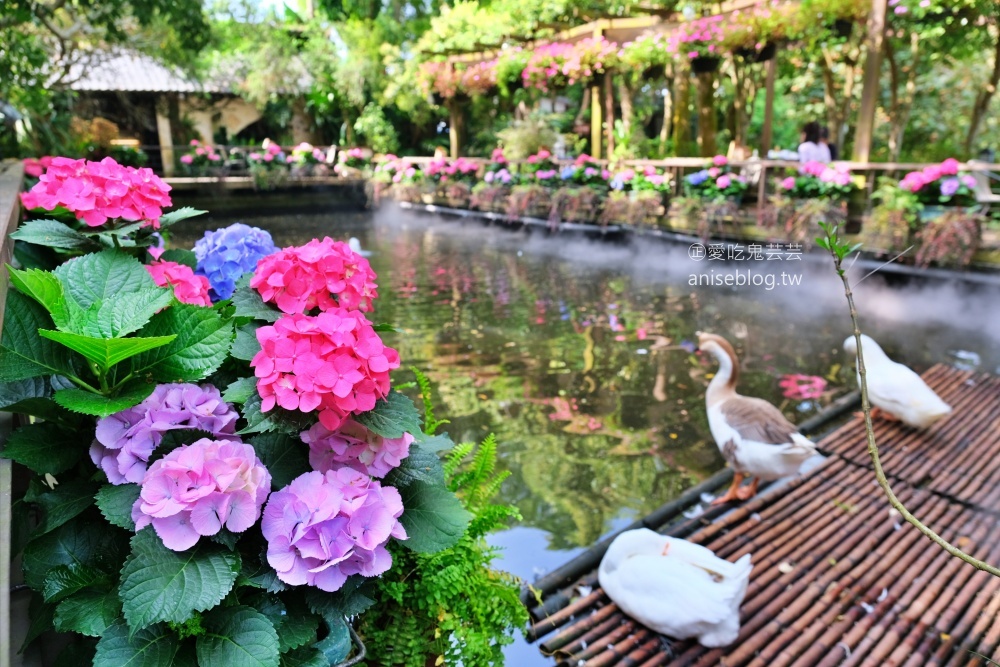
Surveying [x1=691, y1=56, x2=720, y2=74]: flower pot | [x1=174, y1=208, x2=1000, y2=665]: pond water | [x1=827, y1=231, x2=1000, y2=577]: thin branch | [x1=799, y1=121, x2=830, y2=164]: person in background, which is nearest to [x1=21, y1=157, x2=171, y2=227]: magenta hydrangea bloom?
[x1=827, y1=231, x2=1000, y2=577]: thin branch

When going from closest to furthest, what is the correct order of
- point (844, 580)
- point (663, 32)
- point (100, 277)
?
1. point (100, 277)
2. point (844, 580)
3. point (663, 32)

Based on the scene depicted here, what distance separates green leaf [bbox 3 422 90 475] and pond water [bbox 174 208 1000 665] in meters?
1.56

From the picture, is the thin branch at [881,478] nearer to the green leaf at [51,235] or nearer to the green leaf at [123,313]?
the green leaf at [123,313]

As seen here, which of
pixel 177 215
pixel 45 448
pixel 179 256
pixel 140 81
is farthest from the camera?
pixel 140 81

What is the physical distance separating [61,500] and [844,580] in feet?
8.10

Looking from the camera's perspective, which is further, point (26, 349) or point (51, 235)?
point (51, 235)

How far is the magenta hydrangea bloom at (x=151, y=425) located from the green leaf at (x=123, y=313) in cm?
10

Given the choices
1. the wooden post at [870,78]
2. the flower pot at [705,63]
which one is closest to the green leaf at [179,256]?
the wooden post at [870,78]

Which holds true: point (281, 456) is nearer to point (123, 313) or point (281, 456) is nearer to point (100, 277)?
point (123, 313)

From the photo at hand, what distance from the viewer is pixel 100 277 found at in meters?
1.11

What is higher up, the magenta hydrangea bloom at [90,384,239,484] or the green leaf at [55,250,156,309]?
the green leaf at [55,250,156,309]

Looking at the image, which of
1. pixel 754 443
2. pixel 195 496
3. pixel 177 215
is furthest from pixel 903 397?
pixel 195 496

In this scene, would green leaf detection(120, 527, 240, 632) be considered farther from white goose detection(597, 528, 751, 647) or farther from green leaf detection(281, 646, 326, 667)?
white goose detection(597, 528, 751, 647)

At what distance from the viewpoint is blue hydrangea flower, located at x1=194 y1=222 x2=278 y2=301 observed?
4.97 ft
